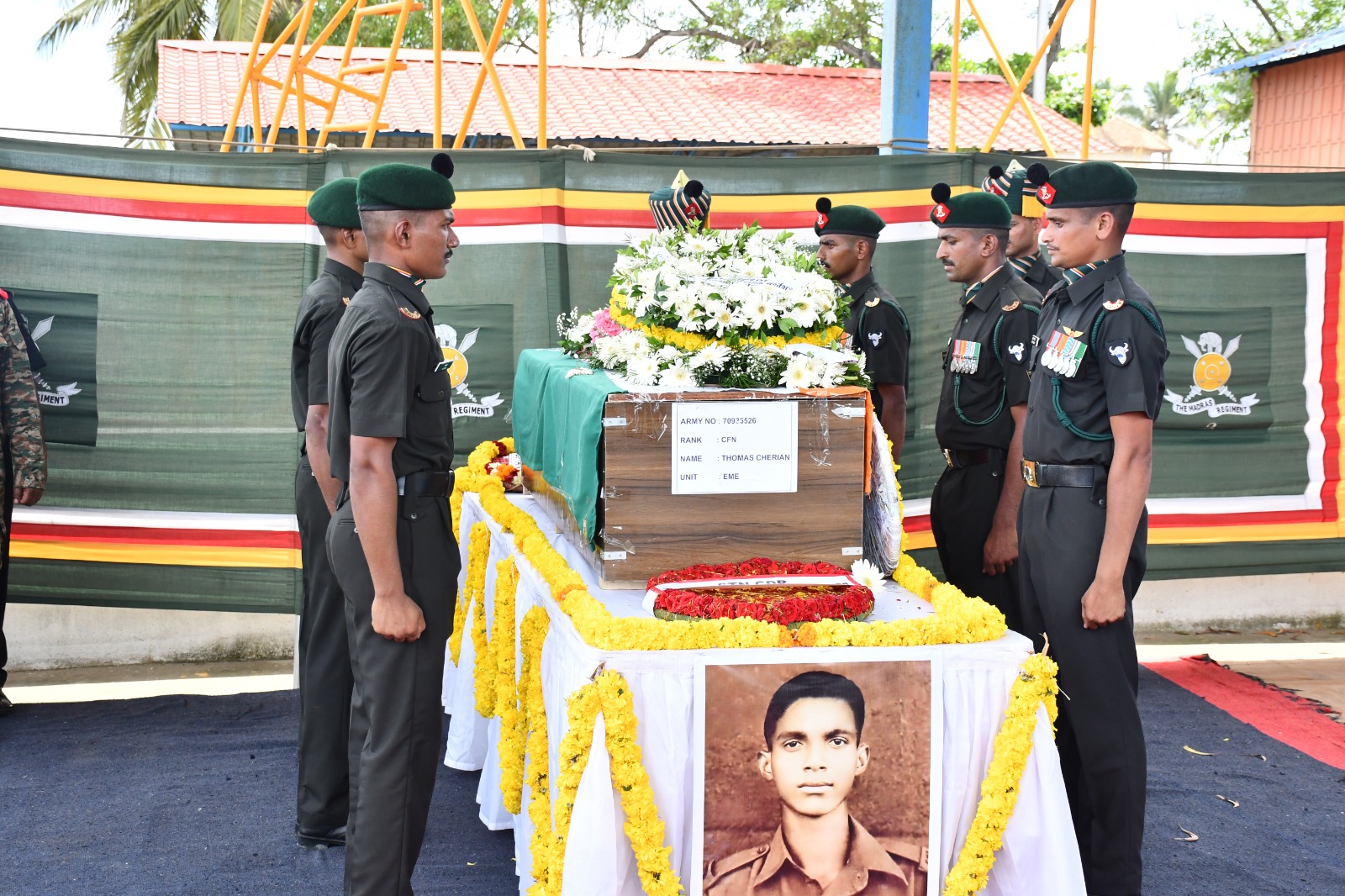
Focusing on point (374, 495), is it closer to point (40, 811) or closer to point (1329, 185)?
point (40, 811)

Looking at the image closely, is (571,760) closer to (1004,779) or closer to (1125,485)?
(1004,779)

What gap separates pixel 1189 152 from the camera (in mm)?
50281

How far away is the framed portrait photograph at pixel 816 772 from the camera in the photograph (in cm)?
279

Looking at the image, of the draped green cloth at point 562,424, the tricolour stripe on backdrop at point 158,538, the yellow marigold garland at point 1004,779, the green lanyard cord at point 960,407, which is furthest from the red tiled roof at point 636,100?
the yellow marigold garland at point 1004,779

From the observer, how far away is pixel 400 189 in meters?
3.06

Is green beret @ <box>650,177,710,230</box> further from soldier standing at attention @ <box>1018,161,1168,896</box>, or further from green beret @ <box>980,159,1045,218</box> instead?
green beret @ <box>980,159,1045,218</box>

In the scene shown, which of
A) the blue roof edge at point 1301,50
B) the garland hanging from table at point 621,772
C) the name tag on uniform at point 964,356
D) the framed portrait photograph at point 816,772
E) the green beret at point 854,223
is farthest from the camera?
the blue roof edge at point 1301,50

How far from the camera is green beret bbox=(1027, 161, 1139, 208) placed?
134 inches

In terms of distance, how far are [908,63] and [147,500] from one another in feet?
15.2

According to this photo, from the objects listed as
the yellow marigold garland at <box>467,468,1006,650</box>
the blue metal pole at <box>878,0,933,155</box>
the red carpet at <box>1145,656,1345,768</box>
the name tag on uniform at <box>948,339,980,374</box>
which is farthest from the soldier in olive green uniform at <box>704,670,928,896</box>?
the blue metal pole at <box>878,0,933,155</box>

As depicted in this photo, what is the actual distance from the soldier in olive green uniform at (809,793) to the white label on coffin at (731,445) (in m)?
0.56

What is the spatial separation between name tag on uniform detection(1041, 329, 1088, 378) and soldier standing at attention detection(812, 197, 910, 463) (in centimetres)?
102

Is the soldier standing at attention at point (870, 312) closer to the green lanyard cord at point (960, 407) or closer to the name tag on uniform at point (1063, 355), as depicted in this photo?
the green lanyard cord at point (960, 407)

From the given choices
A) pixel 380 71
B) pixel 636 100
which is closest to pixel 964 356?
pixel 380 71
